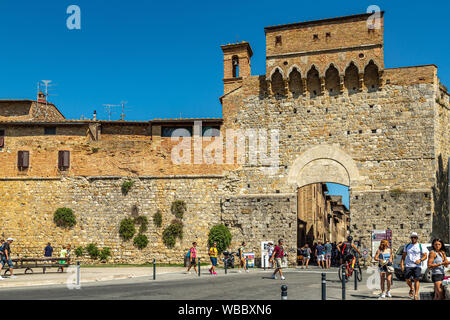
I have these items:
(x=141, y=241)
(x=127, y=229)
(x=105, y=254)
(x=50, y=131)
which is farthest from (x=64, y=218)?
(x=50, y=131)

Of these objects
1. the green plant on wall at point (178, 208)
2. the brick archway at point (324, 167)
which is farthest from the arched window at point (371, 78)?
the green plant on wall at point (178, 208)

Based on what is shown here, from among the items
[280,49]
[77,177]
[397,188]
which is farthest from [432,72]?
[77,177]

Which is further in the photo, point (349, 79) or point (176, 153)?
point (176, 153)

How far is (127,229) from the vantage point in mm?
30484

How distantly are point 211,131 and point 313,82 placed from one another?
6.84 m

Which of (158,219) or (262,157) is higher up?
(262,157)

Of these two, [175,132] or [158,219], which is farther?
[175,132]

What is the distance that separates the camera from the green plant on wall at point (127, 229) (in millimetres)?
30438

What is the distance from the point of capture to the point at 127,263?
1196 inches

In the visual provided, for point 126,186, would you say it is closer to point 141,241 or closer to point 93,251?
point 141,241

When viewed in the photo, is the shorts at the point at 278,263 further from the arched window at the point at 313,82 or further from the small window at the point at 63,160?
the small window at the point at 63,160

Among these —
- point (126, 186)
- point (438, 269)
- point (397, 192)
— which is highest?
point (126, 186)

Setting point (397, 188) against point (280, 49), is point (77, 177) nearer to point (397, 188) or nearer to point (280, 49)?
point (280, 49)

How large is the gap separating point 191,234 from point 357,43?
14659 millimetres
